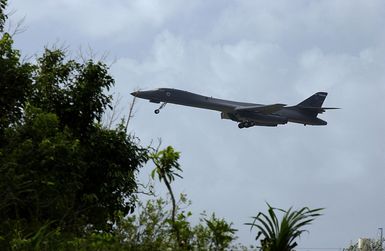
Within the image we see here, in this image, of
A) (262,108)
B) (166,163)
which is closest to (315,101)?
(262,108)

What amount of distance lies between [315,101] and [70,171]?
7957cm

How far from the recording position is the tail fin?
95688mm

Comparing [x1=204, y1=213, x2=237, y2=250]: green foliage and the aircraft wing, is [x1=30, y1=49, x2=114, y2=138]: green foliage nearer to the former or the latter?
[x1=204, y1=213, x2=237, y2=250]: green foliage

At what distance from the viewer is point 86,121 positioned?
23797mm

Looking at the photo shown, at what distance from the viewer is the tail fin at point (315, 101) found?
9569 cm

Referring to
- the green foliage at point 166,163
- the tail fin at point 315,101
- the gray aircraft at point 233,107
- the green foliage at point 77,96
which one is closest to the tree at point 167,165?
the green foliage at point 166,163

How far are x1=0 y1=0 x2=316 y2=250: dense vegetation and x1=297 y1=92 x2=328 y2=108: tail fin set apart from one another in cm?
7230

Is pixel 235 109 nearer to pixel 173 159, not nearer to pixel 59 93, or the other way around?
pixel 59 93

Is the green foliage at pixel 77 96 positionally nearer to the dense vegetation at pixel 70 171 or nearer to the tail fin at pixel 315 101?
the dense vegetation at pixel 70 171

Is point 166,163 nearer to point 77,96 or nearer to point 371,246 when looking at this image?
point 77,96

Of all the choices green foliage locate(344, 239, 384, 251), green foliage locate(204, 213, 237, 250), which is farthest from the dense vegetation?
green foliage locate(344, 239, 384, 251)

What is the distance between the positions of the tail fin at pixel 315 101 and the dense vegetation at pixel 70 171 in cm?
7230

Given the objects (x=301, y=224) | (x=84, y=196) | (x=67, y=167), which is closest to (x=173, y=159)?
(x=301, y=224)

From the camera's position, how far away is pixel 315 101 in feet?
317
